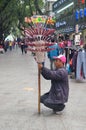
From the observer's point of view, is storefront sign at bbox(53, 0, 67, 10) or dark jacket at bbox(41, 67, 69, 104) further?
storefront sign at bbox(53, 0, 67, 10)

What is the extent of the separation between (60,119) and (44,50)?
1426 mm

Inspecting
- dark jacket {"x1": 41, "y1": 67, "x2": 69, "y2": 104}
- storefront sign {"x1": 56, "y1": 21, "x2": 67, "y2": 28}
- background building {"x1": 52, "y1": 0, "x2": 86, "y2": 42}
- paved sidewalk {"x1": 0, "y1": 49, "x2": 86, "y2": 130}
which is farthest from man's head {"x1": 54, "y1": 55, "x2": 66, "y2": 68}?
storefront sign {"x1": 56, "y1": 21, "x2": 67, "y2": 28}

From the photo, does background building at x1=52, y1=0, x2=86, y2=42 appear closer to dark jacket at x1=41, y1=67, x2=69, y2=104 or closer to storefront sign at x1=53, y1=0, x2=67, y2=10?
storefront sign at x1=53, y1=0, x2=67, y2=10

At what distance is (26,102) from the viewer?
37.4ft

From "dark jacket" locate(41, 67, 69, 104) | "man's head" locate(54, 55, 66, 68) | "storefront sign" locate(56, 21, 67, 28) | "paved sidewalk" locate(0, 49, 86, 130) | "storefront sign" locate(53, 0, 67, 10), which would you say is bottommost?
"storefront sign" locate(56, 21, 67, 28)

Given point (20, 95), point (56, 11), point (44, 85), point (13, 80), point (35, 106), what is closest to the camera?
point (35, 106)

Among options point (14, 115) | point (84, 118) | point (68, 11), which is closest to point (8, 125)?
point (14, 115)

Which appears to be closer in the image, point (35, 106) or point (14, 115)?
point (14, 115)

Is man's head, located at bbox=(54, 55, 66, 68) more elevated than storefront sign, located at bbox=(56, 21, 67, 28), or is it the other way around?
man's head, located at bbox=(54, 55, 66, 68)

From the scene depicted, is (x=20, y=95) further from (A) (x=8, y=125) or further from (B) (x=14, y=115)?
(A) (x=8, y=125)

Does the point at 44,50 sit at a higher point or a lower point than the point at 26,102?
higher

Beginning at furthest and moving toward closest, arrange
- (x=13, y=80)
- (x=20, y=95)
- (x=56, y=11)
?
(x=56, y=11) < (x=13, y=80) < (x=20, y=95)

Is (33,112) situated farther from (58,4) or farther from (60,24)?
(58,4)

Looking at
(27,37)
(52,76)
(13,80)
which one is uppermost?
(27,37)
